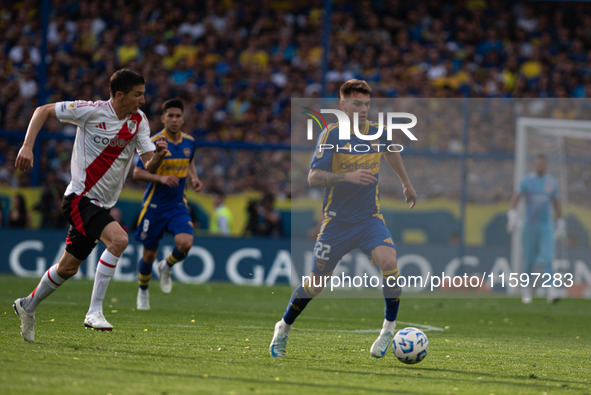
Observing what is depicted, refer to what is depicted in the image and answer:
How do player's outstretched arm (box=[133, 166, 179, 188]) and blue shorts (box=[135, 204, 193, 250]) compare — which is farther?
blue shorts (box=[135, 204, 193, 250])

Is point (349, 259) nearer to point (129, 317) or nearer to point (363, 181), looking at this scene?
point (129, 317)

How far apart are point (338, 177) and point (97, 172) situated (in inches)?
84.7

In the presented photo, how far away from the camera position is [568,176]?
1830cm

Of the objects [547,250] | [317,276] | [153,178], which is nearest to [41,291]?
[317,276]

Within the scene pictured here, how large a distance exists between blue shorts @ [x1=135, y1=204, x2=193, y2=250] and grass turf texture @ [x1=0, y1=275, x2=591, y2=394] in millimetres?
918

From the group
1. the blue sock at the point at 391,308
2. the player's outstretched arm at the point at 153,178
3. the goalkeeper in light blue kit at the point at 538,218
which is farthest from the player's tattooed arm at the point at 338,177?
the goalkeeper in light blue kit at the point at 538,218

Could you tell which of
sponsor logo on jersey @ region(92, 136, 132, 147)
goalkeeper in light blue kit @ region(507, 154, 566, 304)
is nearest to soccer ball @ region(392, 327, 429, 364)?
sponsor logo on jersey @ region(92, 136, 132, 147)

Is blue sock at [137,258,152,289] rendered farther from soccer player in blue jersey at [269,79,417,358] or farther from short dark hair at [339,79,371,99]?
short dark hair at [339,79,371,99]

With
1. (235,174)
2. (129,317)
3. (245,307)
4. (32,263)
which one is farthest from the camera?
(235,174)

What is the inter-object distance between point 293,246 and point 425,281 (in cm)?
273

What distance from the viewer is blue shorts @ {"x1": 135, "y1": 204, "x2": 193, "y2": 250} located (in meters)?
11.6

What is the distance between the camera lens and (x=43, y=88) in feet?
59.3

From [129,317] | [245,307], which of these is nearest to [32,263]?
[245,307]

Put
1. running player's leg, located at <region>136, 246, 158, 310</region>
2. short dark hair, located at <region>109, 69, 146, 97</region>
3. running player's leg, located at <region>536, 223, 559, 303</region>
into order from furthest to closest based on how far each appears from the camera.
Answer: running player's leg, located at <region>536, 223, 559, 303</region> → running player's leg, located at <region>136, 246, 158, 310</region> → short dark hair, located at <region>109, 69, 146, 97</region>
